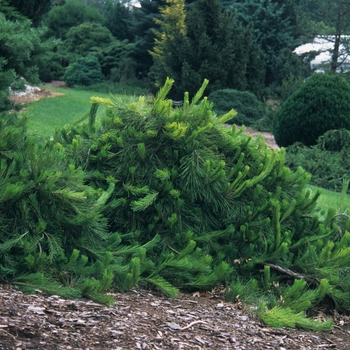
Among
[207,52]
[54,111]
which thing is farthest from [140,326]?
[207,52]

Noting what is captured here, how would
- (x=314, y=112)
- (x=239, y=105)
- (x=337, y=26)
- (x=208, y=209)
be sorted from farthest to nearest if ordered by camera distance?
1. (x=337, y=26)
2. (x=239, y=105)
3. (x=314, y=112)
4. (x=208, y=209)

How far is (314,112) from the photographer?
14031mm

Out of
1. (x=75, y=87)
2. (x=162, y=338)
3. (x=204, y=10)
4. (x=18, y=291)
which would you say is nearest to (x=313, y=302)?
(x=162, y=338)

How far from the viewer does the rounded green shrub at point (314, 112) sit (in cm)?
1395

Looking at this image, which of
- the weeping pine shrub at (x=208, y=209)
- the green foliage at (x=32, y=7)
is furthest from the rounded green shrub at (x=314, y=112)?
the weeping pine shrub at (x=208, y=209)

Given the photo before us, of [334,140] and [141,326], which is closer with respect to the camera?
[141,326]

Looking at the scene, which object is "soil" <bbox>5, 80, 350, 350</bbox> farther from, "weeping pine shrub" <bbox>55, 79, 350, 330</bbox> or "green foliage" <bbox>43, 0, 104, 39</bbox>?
"green foliage" <bbox>43, 0, 104, 39</bbox>

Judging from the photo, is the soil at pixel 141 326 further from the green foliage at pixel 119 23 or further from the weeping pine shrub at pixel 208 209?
the green foliage at pixel 119 23

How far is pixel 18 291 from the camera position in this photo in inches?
132

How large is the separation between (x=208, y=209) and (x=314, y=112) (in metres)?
10.1

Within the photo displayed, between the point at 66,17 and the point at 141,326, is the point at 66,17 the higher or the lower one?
the higher one

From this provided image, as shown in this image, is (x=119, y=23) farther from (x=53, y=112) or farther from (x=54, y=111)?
(x=53, y=112)

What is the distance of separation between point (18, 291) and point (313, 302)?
2025mm

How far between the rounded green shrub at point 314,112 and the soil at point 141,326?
34.2ft
